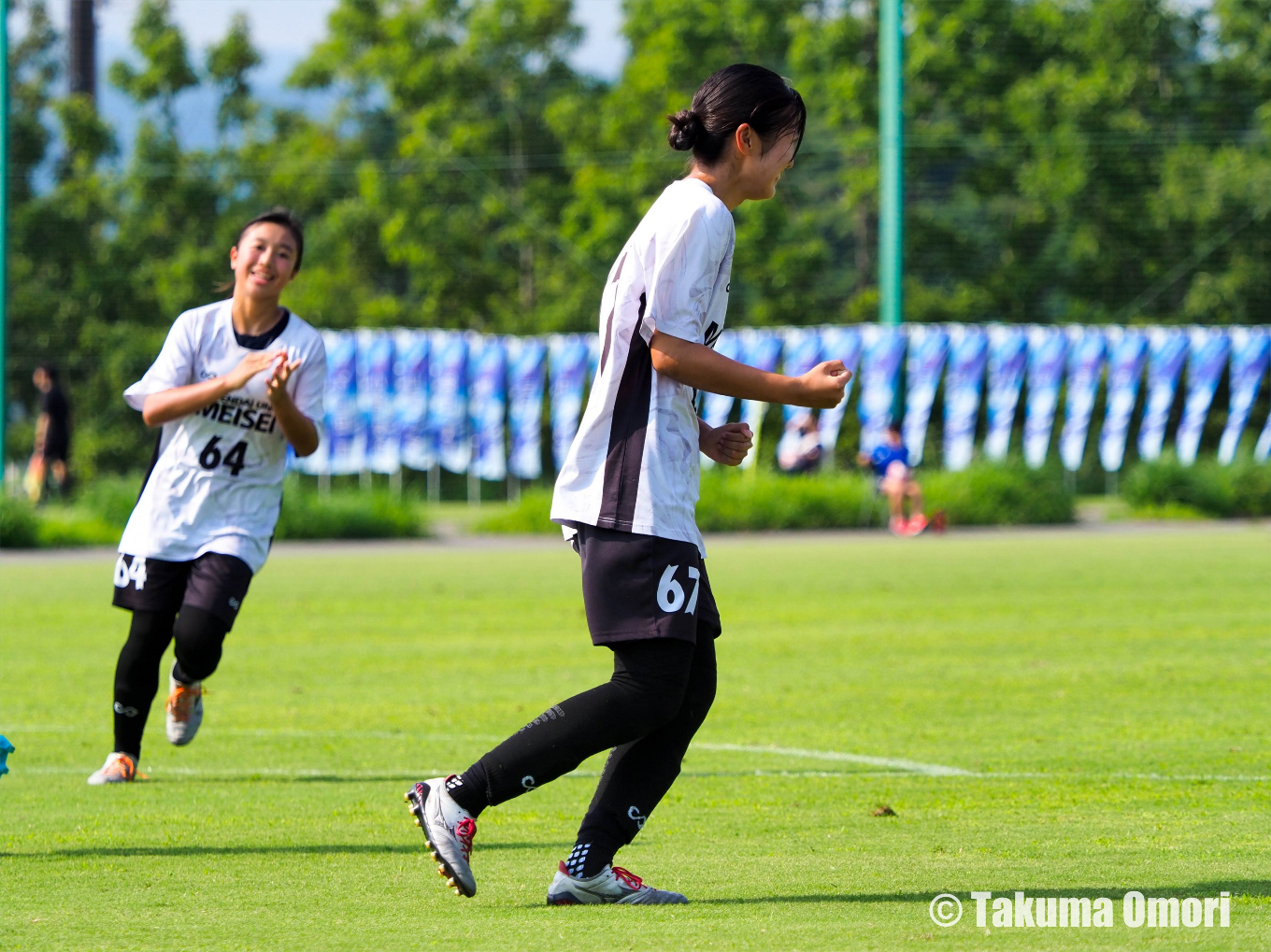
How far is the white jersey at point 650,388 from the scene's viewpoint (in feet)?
14.0

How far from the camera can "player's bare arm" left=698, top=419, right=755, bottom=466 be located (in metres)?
4.64

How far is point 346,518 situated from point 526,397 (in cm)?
938

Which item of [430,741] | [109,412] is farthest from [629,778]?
[109,412]

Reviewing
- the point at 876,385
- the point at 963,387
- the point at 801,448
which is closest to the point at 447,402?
the point at 801,448

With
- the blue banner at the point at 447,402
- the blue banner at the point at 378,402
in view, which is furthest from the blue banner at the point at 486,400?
the blue banner at the point at 378,402

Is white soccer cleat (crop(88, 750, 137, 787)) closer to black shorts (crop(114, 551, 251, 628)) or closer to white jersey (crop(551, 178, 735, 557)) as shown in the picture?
black shorts (crop(114, 551, 251, 628))

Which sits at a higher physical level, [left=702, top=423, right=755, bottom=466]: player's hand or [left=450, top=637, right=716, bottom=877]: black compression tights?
[left=702, top=423, right=755, bottom=466]: player's hand

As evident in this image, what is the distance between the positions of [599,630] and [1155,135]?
40.3 metres

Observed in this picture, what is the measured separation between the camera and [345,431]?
31.1 m

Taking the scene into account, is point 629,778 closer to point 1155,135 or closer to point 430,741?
point 430,741

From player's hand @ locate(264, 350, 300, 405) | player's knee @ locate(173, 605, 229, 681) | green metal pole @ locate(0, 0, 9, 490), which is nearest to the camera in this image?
player's hand @ locate(264, 350, 300, 405)

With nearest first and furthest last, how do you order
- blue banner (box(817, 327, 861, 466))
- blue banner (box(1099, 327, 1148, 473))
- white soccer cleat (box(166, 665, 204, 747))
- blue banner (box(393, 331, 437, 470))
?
white soccer cleat (box(166, 665, 204, 747)), blue banner (box(817, 327, 861, 466)), blue banner (box(393, 331, 437, 470)), blue banner (box(1099, 327, 1148, 473))

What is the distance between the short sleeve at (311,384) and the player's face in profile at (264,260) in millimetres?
277

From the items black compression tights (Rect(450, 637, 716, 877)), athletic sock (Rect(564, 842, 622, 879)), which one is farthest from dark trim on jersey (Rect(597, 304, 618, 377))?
athletic sock (Rect(564, 842, 622, 879))
